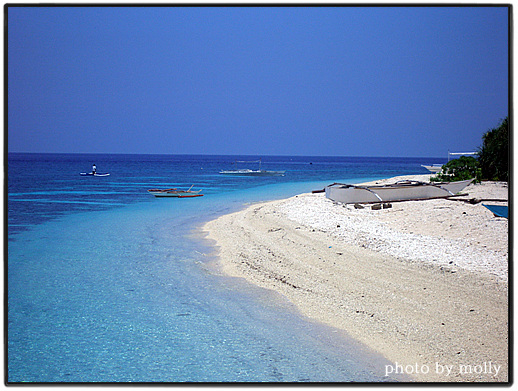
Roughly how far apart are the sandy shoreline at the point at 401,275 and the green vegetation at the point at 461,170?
7.06 metres

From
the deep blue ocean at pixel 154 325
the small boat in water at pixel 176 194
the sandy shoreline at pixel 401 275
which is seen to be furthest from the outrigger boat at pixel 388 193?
the small boat in water at pixel 176 194

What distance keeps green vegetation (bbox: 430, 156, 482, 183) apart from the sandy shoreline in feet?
23.1

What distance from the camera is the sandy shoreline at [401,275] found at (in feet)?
14.0

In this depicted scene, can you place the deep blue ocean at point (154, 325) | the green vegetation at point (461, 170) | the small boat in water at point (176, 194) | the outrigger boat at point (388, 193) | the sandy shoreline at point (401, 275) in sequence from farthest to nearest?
1. the small boat in water at point (176, 194)
2. the green vegetation at point (461, 170)
3. the outrigger boat at point (388, 193)
4. the sandy shoreline at point (401, 275)
5. the deep blue ocean at point (154, 325)

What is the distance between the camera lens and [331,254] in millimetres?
8219

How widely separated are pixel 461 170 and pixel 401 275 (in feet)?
49.3

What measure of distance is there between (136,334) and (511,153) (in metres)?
4.79

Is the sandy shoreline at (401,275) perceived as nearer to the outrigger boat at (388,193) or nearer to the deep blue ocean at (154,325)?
the deep blue ocean at (154,325)

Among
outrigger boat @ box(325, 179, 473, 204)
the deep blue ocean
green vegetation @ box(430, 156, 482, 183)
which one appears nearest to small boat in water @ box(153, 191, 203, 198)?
outrigger boat @ box(325, 179, 473, 204)

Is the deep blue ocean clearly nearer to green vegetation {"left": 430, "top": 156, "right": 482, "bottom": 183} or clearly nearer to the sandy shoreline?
the sandy shoreline

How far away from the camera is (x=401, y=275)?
21.7 feet

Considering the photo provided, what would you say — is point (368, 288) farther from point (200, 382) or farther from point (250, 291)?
point (200, 382)

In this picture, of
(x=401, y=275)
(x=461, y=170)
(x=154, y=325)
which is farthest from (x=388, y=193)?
(x=154, y=325)

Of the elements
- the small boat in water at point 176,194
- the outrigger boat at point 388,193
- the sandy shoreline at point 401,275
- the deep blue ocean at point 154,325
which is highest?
the outrigger boat at point 388,193
